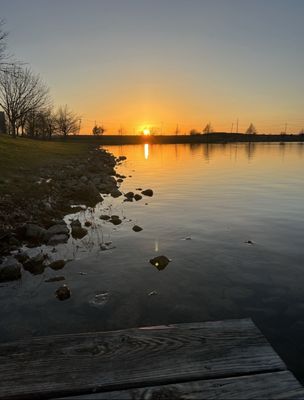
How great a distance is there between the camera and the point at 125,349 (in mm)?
2840

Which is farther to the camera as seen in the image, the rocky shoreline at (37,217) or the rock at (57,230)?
the rock at (57,230)

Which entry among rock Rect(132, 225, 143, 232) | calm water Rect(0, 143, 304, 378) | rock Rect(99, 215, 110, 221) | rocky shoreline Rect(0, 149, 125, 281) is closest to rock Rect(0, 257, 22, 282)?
rocky shoreline Rect(0, 149, 125, 281)

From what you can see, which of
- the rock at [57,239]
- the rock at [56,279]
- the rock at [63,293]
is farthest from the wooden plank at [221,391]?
the rock at [57,239]

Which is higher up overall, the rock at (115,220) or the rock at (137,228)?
the rock at (115,220)

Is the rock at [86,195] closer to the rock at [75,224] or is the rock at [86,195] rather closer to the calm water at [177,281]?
the calm water at [177,281]

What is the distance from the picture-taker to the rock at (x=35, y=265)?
7293 millimetres

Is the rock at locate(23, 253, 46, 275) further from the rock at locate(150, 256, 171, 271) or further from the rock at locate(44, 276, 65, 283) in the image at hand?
the rock at locate(150, 256, 171, 271)

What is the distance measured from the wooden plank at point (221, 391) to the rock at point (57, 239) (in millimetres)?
7029

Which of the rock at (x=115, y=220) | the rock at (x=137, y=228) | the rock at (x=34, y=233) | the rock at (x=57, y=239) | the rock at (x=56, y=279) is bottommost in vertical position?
the rock at (x=56, y=279)

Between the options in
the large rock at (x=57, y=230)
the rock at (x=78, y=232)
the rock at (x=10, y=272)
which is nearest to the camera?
the rock at (x=10, y=272)

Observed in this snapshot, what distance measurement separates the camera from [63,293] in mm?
6270

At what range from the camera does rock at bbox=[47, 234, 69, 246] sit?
9.02m

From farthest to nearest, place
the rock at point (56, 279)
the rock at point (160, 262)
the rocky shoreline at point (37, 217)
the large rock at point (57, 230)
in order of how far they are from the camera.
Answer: the large rock at point (57, 230), the rocky shoreline at point (37, 217), the rock at point (160, 262), the rock at point (56, 279)

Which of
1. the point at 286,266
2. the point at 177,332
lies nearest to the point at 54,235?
the point at 286,266
